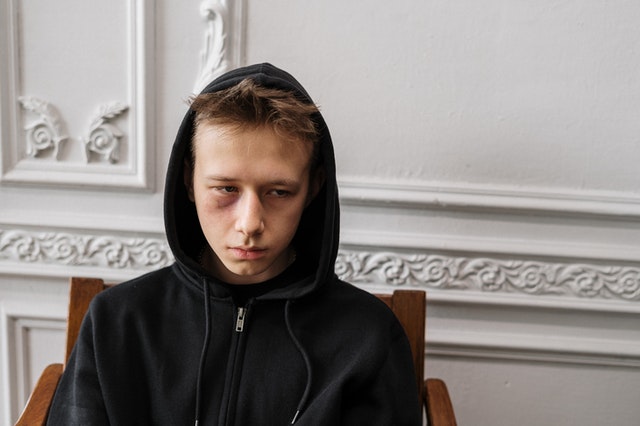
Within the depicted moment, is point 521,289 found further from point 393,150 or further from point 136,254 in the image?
point 136,254

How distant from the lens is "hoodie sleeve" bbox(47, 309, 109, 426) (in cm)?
112

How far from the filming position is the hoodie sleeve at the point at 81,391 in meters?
1.12

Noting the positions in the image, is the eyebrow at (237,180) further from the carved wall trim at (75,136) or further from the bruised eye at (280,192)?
the carved wall trim at (75,136)

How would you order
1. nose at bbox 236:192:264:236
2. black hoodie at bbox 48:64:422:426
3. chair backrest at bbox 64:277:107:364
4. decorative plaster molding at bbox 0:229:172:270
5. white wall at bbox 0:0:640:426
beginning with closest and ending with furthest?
1. nose at bbox 236:192:264:236
2. black hoodie at bbox 48:64:422:426
3. chair backrest at bbox 64:277:107:364
4. white wall at bbox 0:0:640:426
5. decorative plaster molding at bbox 0:229:172:270

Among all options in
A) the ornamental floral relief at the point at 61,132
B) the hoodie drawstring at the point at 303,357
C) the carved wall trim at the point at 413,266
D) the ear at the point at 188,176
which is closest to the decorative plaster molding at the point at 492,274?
the carved wall trim at the point at 413,266

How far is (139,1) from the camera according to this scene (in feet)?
4.61

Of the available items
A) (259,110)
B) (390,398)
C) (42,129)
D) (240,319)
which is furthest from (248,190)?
(42,129)

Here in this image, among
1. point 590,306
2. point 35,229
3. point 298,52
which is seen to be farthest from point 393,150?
point 35,229

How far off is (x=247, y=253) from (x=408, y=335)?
43 centimetres

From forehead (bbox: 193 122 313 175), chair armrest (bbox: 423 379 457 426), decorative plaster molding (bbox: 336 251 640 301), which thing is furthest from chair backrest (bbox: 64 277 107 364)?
chair armrest (bbox: 423 379 457 426)

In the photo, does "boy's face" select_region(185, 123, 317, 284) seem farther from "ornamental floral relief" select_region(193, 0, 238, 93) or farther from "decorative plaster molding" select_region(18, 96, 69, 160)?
"decorative plaster molding" select_region(18, 96, 69, 160)

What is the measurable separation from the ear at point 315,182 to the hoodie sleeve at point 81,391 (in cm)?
44

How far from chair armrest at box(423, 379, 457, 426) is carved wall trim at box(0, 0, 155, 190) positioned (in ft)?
2.38

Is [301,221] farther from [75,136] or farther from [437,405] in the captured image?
[75,136]
